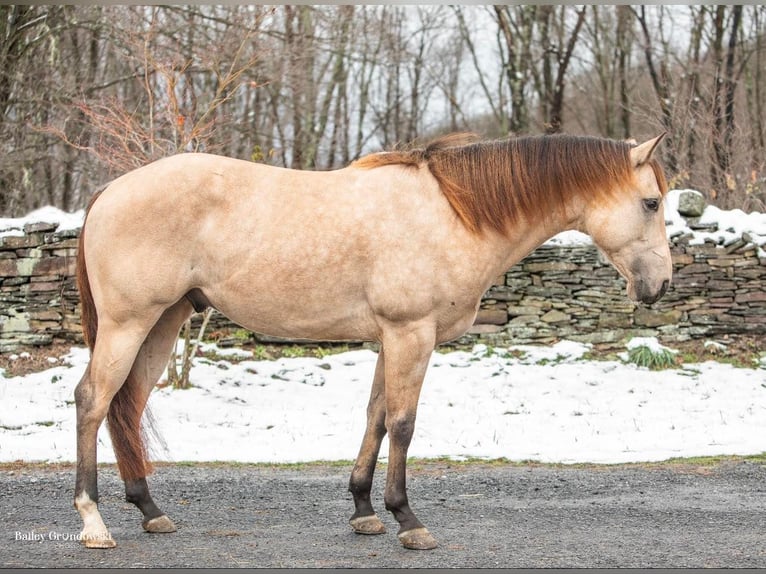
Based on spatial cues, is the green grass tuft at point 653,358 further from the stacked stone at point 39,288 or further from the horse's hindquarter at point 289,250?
the stacked stone at point 39,288

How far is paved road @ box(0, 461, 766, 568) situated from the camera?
4137mm

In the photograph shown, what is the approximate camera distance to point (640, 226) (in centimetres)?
461

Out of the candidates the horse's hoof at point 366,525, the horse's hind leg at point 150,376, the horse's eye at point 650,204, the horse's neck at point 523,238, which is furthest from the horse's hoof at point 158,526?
the horse's eye at point 650,204

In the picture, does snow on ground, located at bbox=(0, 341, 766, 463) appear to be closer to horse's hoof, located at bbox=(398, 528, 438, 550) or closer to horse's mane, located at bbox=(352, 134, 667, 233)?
horse's hoof, located at bbox=(398, 528, 438, 550)

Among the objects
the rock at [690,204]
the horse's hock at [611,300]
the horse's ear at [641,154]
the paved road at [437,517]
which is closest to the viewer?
the paved road at [437,517]

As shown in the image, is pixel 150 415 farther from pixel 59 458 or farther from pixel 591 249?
pixel 591 249

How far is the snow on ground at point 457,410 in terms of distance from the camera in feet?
24.2

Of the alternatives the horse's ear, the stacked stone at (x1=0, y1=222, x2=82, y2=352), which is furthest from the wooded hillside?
the horse's ear

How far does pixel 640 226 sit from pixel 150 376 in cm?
294

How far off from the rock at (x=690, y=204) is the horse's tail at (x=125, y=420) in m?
8.79

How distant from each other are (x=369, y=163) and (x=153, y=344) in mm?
1658

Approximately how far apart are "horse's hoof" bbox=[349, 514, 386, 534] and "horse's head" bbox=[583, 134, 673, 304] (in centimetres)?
196

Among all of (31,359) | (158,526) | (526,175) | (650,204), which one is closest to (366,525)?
(158,526)

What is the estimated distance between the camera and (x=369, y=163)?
4785mm
